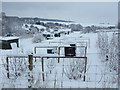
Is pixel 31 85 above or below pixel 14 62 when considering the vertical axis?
below

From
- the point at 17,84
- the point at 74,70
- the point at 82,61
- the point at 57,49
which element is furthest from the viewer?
the point at 57,49

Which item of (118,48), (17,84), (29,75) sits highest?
(118,48)

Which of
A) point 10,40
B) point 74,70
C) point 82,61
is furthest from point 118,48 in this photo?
point 10,40

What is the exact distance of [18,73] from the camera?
351 cm

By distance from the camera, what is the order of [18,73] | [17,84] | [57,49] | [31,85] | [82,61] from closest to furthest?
1. [31,85]
2. [17,84]
3. [18,73]
4. [82,61]
5. [57,49]

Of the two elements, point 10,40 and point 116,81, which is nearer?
point 116,81

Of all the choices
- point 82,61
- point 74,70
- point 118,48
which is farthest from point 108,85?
point 118,48

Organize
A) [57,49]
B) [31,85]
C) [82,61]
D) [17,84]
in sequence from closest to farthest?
[31,85] < [17,84] < [82,61] < [57,49]

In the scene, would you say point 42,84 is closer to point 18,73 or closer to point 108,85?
point 18,73

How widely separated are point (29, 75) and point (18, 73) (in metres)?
0.73

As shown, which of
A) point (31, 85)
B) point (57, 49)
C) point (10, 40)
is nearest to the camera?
point (31, 85)

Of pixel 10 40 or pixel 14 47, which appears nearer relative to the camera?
pixel 14 47

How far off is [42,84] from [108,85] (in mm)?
1410

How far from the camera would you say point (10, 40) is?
35.5 feet
